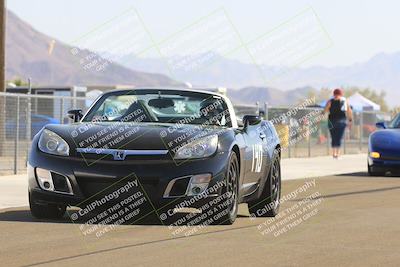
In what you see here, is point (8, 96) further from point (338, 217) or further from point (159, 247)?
point (159, 247)

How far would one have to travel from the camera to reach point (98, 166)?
33.7 ft

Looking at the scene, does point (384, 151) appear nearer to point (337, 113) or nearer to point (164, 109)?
point (337, 113)

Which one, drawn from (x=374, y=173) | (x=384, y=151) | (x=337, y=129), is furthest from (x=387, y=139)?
(x=337, y=129)

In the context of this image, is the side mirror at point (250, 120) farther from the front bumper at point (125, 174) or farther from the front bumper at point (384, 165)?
the front bumper at point (384, 165)

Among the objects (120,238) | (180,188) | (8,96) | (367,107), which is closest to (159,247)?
(120,238)

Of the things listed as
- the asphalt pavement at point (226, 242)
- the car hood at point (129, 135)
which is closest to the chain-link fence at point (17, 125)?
the asphalt pavement at point (226, 242)

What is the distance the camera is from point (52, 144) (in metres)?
10.6

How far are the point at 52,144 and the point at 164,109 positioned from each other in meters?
1.71

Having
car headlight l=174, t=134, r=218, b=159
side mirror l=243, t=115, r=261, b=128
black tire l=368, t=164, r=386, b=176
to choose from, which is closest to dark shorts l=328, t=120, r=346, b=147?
black tire l=368, t=164, r=386, b=176

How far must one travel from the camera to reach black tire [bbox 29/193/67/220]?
10.8m

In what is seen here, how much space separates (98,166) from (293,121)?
22.2 m

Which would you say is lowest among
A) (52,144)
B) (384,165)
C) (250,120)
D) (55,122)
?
(384,165)

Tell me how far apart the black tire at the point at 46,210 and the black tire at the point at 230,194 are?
158 centimetres

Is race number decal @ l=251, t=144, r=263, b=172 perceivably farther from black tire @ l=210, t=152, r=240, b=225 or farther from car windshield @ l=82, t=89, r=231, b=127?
black tire @ l=210, t=152, r=240, b=225
